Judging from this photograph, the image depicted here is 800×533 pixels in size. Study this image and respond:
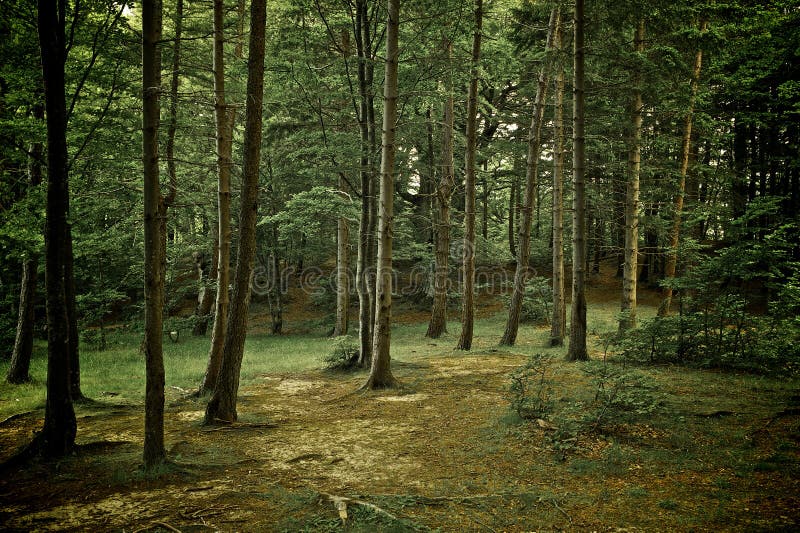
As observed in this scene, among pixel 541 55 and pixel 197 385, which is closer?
pixel 197 385

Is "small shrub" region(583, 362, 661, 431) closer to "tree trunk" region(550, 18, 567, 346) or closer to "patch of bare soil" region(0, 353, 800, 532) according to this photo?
"patch of bare soil" region(0, 353, 800, 532)

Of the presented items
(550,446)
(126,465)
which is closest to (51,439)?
(126,465)

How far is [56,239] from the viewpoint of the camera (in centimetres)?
581

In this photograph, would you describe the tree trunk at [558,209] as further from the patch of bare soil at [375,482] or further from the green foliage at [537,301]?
the patch of bare soil at [375,482]

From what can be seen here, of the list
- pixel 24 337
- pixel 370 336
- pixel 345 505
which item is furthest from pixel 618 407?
pixel 24 337

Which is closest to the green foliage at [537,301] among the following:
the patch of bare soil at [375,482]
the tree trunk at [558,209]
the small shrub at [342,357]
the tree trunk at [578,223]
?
the tree trunk at [558,209]

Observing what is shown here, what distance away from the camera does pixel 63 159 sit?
5.82 m

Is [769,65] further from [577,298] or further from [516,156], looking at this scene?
[516,156]

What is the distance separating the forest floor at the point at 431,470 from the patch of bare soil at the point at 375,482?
0.02 m

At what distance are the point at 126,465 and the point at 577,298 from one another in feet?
29.8

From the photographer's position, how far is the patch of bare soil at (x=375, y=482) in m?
4.09

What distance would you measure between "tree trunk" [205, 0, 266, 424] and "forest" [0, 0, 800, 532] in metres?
0.05

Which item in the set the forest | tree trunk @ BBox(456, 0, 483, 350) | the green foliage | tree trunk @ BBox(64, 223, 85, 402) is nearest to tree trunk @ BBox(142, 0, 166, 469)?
the forest

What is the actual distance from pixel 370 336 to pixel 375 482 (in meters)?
7.01
